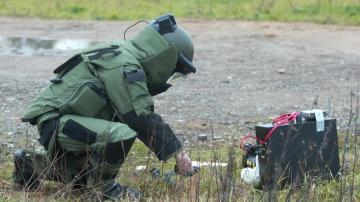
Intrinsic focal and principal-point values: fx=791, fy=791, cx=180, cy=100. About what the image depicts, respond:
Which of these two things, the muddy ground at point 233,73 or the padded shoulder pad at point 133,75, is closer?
the padded shoulder pad at point 133,75

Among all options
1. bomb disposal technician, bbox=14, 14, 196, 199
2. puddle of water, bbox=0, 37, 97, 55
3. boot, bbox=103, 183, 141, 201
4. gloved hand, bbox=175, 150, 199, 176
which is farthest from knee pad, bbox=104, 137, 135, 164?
puddle of water, bbox=0, 37, 97, 55

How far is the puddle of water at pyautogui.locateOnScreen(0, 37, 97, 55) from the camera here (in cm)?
1238

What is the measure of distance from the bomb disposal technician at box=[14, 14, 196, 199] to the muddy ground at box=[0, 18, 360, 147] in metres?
0.97

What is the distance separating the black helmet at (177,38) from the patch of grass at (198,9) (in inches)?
418

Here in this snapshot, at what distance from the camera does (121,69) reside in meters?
4.77

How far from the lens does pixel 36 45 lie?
1312 centimetres

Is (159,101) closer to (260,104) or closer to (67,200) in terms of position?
(260,104)

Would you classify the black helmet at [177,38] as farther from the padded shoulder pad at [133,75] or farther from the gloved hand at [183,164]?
the gloved hand at [183,164]

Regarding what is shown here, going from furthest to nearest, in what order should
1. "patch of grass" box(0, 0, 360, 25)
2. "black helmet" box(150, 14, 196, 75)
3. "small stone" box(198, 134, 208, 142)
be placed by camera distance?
"patch of grass" box(0, 0, 360, 25), "small stone" box(198, 134, 208, 142), "black helmet" box(150, 14, 196, 75)

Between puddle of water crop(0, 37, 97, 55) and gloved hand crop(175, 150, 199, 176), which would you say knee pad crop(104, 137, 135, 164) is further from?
puddle of water crop(0, 37, 97, 55)

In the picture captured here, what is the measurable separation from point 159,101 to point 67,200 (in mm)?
4190

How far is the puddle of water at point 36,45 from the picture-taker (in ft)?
40.6

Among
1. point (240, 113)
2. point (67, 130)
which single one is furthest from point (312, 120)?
point (240, 113)

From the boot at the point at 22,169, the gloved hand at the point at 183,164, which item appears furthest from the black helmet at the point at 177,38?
the boot at the point at 22,169
